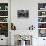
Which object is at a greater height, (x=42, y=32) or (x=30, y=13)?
(x=30, y=13)

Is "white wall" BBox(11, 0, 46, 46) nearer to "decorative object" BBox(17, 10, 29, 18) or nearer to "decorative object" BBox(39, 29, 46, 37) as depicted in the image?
"decorative object" BBox(17, 10, 29, 18)

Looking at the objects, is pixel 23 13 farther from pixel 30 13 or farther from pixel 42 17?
pixel 42 17

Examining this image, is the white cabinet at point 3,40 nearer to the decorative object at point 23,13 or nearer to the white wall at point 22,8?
the white wall at point 22,8

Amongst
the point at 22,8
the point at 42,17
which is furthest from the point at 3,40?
the point at 42,17

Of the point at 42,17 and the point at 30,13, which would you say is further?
the point at 42,17

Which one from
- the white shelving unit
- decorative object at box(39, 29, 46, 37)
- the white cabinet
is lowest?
the white cabinet

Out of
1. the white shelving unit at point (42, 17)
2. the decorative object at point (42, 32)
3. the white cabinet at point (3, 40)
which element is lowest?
the white cabinet at point (3, 40)

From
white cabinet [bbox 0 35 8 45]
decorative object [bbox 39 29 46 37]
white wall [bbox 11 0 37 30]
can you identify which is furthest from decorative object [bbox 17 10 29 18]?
white cabinet [bbox 0 35 8 45]

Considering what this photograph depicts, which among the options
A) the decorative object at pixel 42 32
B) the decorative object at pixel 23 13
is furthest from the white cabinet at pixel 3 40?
the decorative object at pixel 42 32

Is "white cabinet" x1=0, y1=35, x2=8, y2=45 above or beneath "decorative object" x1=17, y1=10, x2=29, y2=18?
beneath

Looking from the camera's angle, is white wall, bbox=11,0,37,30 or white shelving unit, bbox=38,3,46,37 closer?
white wall, bbox=11,0,37,30

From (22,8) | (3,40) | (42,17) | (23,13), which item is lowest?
(3,40)

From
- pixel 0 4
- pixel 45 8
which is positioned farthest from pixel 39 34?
pixel 0 4

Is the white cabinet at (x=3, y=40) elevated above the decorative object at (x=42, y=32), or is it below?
below
